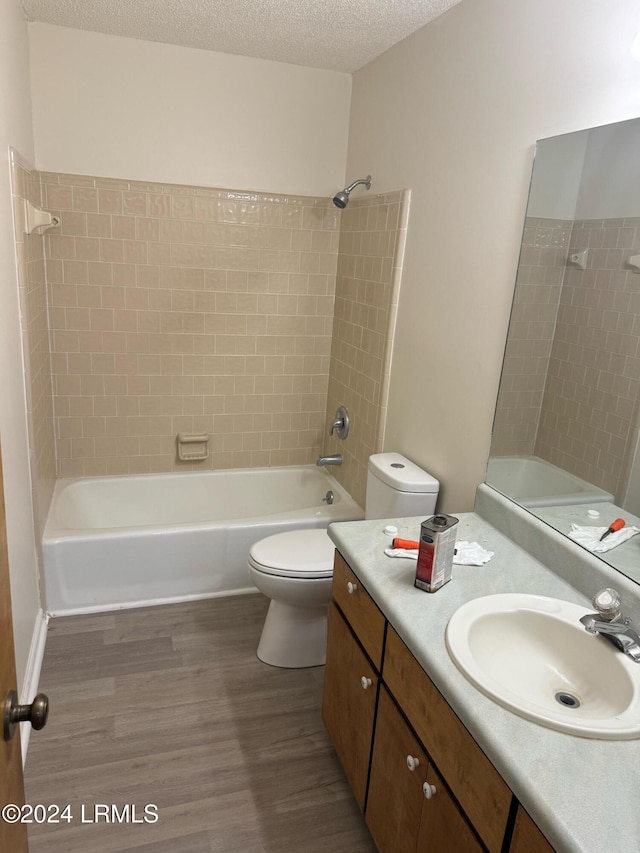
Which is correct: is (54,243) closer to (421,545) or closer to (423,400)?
(423,400)

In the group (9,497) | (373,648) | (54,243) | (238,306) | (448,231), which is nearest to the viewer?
(373,648)

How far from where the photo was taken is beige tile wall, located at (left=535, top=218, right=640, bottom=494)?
1.50 metres

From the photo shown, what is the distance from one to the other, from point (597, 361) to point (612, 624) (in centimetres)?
66

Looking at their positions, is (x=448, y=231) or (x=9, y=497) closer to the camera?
(x=9, y=497)

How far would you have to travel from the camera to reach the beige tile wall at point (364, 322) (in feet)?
8.95

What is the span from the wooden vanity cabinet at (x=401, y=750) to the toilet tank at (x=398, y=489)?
577mm

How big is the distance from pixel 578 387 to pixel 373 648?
89 centimetres

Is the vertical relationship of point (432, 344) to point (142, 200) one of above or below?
below

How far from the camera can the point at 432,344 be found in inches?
95.2

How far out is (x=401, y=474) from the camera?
2.44 meters

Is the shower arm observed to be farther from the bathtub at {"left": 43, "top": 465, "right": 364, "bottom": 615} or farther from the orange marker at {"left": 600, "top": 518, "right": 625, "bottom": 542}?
the orange marker at {"left": 600, "top": 518, "right": 625, "bottom": 542}

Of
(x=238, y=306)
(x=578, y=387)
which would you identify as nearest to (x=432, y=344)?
(x=578, y=387)

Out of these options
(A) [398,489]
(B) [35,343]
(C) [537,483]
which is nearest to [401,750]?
(C) [537,483]

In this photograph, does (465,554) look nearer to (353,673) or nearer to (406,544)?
(406,544)
